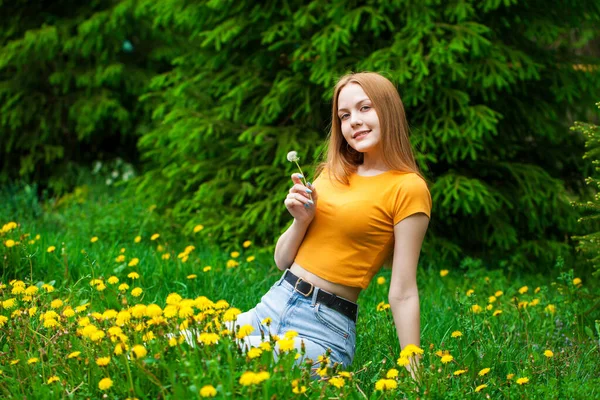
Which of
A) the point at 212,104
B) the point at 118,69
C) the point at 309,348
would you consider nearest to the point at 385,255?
the point at 309,348

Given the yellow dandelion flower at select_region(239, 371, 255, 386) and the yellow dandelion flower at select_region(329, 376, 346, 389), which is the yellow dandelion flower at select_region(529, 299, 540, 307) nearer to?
the yellow dandelion flower at select_region(329, 376, 346, 389)

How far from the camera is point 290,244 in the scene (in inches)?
105

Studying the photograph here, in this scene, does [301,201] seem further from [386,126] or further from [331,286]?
[386,126]

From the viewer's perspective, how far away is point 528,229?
5051mm

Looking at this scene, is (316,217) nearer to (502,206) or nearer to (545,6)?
(502,206)

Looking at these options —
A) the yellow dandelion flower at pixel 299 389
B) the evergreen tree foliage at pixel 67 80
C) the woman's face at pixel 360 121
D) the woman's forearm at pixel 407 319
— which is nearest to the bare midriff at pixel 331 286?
the woman's forearm at pixel 407 319

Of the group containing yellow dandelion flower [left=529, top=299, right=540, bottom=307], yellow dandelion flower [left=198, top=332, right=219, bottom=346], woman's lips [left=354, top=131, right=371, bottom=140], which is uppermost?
woman's lips [left=354, top=131, right=371, bottom=140]

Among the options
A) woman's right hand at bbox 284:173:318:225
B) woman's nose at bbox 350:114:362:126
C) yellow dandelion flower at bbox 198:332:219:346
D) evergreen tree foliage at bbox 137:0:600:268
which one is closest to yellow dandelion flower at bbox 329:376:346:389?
yellow dandelion flower at bbox 198:332:219:346

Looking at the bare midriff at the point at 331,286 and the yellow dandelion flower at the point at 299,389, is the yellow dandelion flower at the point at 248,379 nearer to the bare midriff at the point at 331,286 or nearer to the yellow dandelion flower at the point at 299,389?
the yellow dandelion flower at the point at 299,389

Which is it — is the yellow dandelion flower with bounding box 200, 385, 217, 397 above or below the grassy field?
above

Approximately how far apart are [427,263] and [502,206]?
2.20 ft

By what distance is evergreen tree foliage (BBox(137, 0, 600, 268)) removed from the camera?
448 centimetres

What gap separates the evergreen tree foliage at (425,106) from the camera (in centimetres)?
448

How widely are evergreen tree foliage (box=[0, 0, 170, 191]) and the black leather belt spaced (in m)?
4.92
